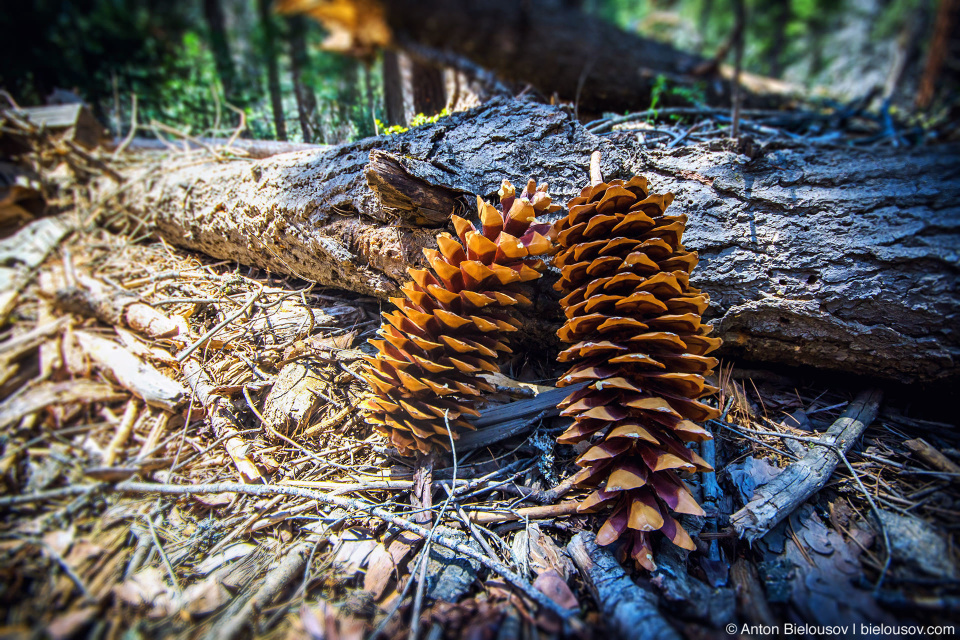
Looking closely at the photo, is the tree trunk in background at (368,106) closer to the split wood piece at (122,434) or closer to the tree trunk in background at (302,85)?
the tree trunk in background at (302,85)

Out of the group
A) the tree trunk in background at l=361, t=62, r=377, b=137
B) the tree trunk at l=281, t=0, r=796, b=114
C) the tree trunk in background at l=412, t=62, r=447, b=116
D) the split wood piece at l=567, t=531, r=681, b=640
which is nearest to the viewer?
the split wood piece at l=567, t=531, r=681, b=640

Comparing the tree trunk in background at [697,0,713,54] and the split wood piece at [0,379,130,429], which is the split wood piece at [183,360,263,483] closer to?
the split wood piece at [0,379,130,429]

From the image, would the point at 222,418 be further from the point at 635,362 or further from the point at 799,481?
the point at 799,481

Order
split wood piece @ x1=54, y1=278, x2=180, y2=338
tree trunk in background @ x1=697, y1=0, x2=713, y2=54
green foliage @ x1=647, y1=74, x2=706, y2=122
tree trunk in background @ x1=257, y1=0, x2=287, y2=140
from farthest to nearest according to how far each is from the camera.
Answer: tree trunk in background @ x1=697, y1=0, x2=713, y2=54 → green foliage @ x1=647, y1=74, x2=706, y2=122 → tree trunk in background @ x1=257, y1=0, x2=287, y2=140 → split wood piece @ x1=54, y1=278, x2=180, y2=338

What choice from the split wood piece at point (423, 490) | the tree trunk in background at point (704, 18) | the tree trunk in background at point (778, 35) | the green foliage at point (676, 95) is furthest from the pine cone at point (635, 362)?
the tree trunk in background at point (704, 18)

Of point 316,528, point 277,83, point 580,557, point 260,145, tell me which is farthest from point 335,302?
point 277,83

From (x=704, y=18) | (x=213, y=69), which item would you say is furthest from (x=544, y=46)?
(x=704, y=18)

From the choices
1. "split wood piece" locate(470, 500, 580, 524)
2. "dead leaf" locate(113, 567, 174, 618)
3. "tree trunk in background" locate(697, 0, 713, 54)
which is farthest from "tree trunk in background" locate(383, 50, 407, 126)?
"tree trunk in background" locate(697, 0, 713, 54)

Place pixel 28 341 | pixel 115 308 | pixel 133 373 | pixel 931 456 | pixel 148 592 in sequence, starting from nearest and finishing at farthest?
pixel 148 592 < pixel 931 456 < pixel 133 373 < pixel 28 341 < pixel 115 308

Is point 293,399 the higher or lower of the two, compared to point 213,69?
lower
